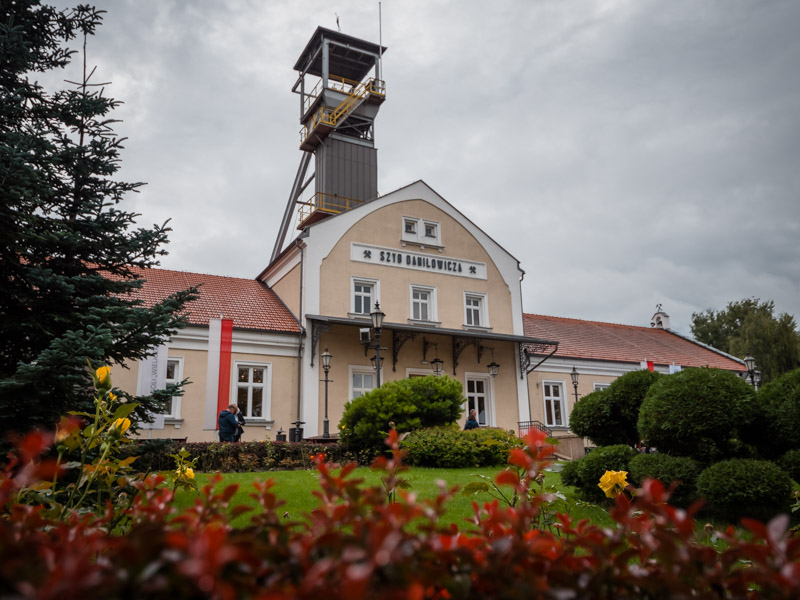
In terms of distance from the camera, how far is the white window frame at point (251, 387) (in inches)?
788

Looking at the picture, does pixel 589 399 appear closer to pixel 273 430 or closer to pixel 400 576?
pixel 400 576

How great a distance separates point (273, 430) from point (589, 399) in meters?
12.9

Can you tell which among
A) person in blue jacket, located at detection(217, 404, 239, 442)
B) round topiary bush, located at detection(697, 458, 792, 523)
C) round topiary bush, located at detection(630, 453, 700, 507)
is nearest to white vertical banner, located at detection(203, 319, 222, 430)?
person in blue jacket, located at detection(217, 404, 239, 442)

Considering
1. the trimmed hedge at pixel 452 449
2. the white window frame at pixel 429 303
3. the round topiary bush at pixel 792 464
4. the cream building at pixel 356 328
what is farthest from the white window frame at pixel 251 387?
the round topiary bush at pixel 792 464

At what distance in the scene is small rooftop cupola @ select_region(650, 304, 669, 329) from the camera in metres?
37.1

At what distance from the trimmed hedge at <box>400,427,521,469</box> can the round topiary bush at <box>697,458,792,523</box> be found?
6.13 metres

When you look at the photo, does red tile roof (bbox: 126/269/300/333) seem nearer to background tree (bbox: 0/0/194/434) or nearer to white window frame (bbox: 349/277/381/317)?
white window frame (bbox: 349/277/381/317)

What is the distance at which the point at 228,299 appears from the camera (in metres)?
22.8

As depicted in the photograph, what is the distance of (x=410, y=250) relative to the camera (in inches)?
947

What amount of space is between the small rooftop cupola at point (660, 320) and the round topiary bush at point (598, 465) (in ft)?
103

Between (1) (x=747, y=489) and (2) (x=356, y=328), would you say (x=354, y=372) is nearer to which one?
(2) (x=356, y=328)

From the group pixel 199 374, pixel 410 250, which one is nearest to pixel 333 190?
pixel 410 250

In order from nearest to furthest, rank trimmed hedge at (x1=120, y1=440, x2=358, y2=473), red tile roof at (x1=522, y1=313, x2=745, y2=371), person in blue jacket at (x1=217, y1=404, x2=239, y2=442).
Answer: trimmed hedge at (x1=120, y1=440, x2=358, y2=473)
person in blue jacket at (x1=217, y1=404, x2=239, y2=442)
red tile roof at (x1=522, y1=313, x2=745, y2=371)

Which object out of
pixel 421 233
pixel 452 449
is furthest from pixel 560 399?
pixel 452 449
